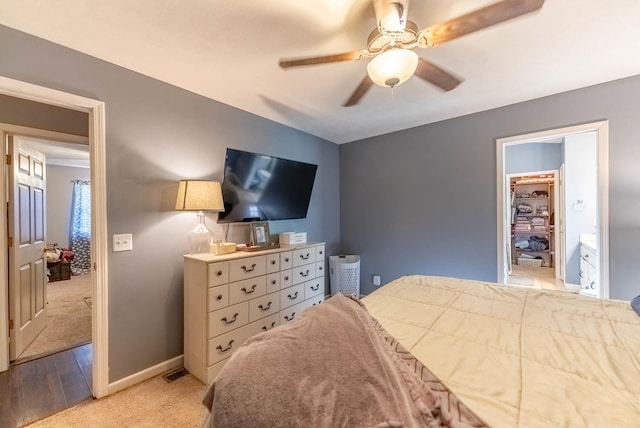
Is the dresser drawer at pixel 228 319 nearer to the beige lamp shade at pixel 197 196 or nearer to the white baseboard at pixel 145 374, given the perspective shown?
the white baseboard at pixel 145 374

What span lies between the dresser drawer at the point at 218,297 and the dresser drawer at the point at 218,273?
1.6 inches

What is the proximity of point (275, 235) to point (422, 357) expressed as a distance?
2382 millimetres

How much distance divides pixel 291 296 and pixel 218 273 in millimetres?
927

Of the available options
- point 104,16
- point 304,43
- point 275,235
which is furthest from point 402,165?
point 104,16

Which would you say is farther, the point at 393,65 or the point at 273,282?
the point at 273,282

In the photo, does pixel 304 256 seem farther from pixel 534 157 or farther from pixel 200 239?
pixel 534 157

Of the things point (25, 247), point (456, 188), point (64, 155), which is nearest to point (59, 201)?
point (64, 155)

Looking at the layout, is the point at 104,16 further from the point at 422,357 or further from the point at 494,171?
the point at 494,171

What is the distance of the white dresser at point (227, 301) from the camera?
6.63 feet

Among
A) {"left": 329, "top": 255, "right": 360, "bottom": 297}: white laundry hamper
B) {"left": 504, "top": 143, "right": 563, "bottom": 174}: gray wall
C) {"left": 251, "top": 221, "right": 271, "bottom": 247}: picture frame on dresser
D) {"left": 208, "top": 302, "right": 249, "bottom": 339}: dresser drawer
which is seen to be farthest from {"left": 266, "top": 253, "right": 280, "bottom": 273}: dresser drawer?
{"left": 504, "top": 143, "right": 563, "bottom": 174}: gray wall

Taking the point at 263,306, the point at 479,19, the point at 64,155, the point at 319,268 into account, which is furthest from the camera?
→ the point at 64,155

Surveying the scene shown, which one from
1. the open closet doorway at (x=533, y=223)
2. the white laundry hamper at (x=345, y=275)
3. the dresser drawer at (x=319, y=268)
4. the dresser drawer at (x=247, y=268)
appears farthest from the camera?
the open closet doorway at (x=533, y=223)

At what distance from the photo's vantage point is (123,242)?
2.00m

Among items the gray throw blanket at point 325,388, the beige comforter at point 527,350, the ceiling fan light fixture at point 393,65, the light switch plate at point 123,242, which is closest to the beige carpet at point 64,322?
the light switch plate at point 123,242
